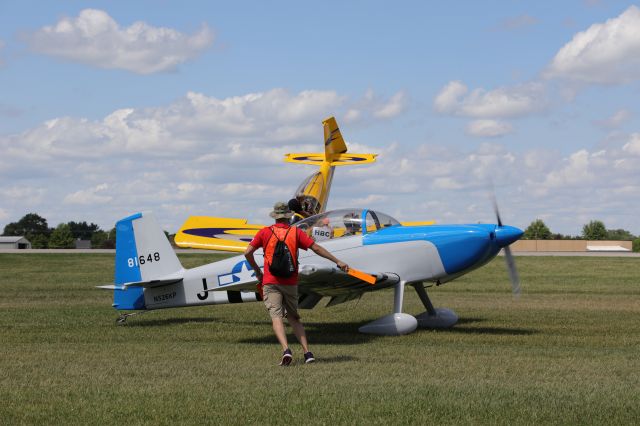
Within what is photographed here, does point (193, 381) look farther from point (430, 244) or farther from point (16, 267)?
point (16, 267)

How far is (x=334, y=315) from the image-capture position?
1509cm

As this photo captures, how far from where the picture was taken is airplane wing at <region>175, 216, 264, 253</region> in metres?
20.9

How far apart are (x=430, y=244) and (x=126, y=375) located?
5.58m

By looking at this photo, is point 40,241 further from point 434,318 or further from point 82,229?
point 434,318

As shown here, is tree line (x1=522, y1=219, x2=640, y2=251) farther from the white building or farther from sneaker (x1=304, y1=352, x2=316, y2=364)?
sneaker (x1=304, y1=352, x2=316, y2=364)

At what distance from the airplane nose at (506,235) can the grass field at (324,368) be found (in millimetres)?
1301

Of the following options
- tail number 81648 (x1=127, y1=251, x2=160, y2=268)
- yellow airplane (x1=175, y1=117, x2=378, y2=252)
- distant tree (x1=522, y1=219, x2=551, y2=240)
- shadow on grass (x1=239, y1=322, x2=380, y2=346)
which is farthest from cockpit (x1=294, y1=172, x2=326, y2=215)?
distant tree (x1=522, y1=219, x2=551, y2=240)

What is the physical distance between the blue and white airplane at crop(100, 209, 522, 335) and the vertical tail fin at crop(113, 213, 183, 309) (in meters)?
0.01

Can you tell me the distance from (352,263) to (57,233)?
78864 mm

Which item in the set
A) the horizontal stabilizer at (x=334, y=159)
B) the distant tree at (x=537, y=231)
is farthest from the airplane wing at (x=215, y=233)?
the distant tree at (x=537, y=231)

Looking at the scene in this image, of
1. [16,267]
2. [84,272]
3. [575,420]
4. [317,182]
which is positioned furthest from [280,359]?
[16,267]

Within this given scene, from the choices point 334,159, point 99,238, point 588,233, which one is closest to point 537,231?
point 588,233

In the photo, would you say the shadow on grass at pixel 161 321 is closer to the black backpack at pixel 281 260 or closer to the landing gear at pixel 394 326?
the landing gear at pixel 394 326

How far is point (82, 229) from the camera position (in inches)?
3821
